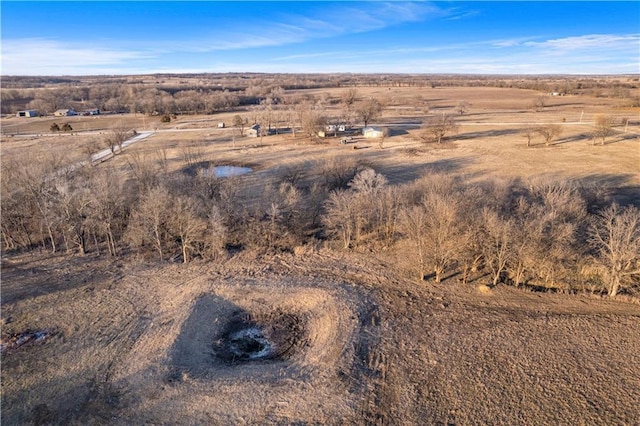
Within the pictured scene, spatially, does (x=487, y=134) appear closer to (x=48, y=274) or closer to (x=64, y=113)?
(x=48, y=274)

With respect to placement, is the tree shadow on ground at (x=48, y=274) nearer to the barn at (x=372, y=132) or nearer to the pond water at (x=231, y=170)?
the pond water at (x=231, y=170)

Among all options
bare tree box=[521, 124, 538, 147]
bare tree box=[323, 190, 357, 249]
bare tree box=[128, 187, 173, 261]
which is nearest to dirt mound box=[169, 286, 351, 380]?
bare tree box=[323, 190, 357, 249]

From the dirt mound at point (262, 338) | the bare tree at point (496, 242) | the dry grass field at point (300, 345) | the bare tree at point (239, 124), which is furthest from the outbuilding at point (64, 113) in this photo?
the bare tree at point (496, 242)

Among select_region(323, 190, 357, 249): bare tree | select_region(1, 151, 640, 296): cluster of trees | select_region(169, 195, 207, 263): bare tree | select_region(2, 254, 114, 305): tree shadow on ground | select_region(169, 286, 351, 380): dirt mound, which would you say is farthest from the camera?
select_region(323, 190, 357, 249): bare tree

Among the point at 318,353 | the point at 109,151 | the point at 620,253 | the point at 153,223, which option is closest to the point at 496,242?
the point at 620,253

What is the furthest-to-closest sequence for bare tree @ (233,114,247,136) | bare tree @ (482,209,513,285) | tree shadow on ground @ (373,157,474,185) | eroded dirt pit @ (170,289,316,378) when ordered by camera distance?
1. bare tree @ (233,114,247,136)
2. tree shadow on ground @ (373,157,474,185)
3. bare tree @ (482,209,513,285)
4. eroded dirt pit @ (170,289,316,378)

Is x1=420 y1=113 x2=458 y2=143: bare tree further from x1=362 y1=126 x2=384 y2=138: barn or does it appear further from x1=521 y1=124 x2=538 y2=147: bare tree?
x1=521 y1=124 x2=538 y2=147: bare tree
